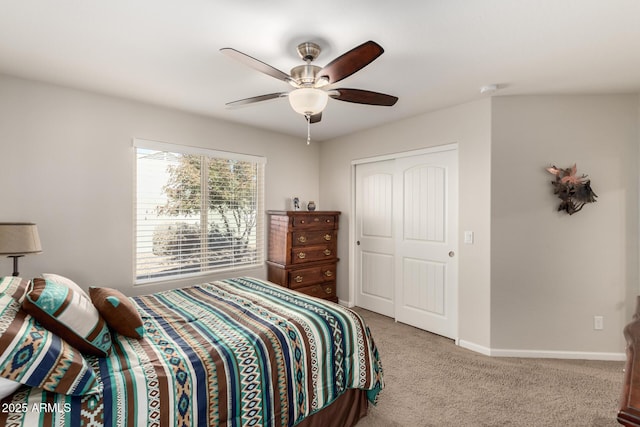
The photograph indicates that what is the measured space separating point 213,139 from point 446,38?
2.67m

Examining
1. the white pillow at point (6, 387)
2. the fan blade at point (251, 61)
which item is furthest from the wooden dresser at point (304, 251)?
the white pillow at point (6, 387)

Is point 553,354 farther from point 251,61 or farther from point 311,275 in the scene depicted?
point 251,61

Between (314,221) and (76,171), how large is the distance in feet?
8.36

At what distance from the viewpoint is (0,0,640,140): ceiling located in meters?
1.66

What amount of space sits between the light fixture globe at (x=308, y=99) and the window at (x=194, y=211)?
2010mm

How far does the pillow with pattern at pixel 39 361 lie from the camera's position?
3.68ft

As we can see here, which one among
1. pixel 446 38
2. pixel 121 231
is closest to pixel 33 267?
pixel 121 231

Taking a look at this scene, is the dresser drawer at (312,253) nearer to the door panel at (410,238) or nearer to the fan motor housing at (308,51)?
the door panel at (410,238)

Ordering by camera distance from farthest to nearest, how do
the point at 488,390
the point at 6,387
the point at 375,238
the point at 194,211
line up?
the point at 375,238 → the point at 194,211 → the point at 488,390 → the point at 6,387

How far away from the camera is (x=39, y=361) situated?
1166 mm

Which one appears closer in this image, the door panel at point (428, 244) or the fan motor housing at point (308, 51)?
the fan motor housing at point (308, 51)

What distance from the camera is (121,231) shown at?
3025 millimetres

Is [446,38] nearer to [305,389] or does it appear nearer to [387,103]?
[387,103]

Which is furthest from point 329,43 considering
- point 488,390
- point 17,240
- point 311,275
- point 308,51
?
point 311,275
